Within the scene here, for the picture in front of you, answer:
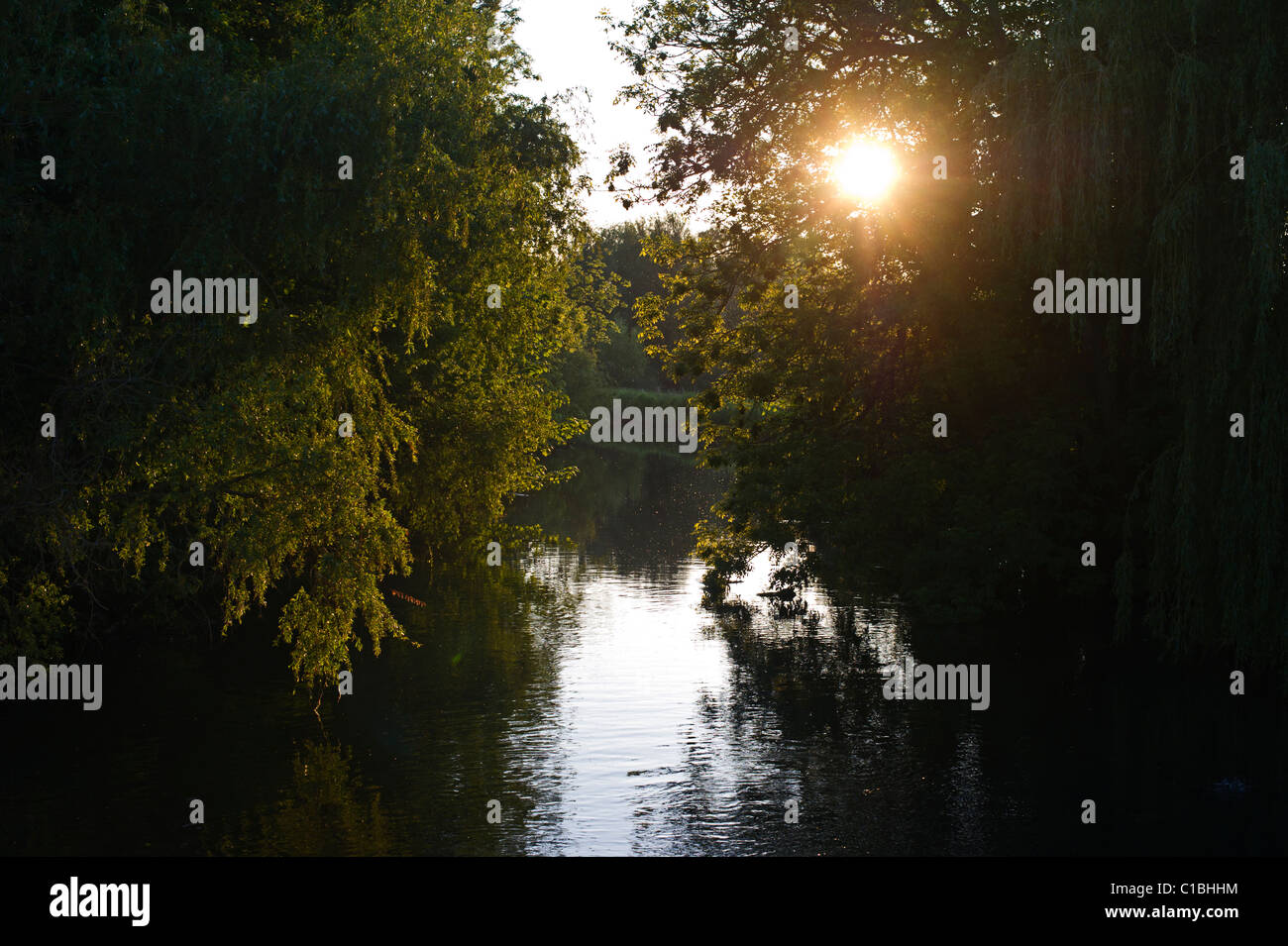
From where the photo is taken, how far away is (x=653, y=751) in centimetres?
1520

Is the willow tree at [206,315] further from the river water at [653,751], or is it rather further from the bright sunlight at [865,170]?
the bright sunlight at [865,170]

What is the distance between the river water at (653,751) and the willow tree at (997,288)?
168 cm

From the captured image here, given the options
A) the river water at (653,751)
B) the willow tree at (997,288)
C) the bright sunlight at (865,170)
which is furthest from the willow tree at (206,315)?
the bright sunlight at (865,170)

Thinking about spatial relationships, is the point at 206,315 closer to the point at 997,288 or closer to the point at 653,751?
the point at 653,751

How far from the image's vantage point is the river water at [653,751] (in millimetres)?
12227

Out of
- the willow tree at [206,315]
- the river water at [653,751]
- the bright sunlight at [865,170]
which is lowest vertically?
the river water at [653,751]

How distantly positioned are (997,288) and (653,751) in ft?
33.9

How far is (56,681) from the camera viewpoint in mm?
17891

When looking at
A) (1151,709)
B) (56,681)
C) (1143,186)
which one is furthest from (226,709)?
(1143,186)

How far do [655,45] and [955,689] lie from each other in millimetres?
13665

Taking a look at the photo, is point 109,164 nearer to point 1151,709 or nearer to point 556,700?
point 556,700

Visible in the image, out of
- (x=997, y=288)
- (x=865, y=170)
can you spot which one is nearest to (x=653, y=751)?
(x=997, y=288)

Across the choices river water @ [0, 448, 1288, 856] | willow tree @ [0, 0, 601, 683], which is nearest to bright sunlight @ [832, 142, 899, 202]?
river water @ [0, 448, 1288, 856]
